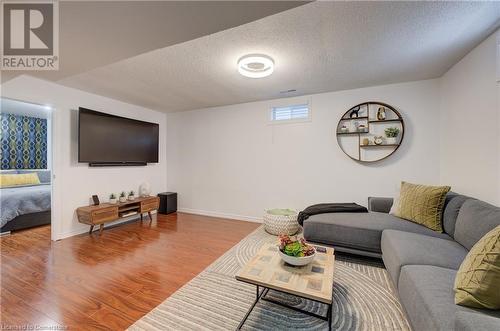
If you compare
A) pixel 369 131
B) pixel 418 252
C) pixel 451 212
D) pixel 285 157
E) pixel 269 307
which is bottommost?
pixel 269 307

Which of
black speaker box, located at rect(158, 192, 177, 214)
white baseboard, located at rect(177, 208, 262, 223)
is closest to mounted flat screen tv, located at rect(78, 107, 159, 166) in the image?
black speaker box, located at rect(158, 192, 177, 214)

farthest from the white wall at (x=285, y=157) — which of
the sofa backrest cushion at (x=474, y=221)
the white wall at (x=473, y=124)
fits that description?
the sofa backrest cushion at (x=474, y=221)

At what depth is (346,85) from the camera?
3.28 metres

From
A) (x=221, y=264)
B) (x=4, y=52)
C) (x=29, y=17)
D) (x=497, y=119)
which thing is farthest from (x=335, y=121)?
(x=4, y=52)

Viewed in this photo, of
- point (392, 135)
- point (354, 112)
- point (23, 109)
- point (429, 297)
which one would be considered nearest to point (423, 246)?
point (429, 297)

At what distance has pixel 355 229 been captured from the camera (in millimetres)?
2365

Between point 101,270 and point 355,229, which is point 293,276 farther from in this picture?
point 101,270

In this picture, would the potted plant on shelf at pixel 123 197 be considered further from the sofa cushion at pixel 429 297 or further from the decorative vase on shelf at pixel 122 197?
the sofa cushion at pixel 429 297

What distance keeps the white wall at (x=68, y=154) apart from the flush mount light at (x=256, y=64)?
293 cm

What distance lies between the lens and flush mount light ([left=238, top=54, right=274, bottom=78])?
2271 mm

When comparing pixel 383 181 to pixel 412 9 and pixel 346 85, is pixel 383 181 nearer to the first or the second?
pixel 346 85

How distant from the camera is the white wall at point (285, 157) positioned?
3.16m

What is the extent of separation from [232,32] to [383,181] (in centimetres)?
308

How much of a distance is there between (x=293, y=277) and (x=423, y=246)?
1.23m
